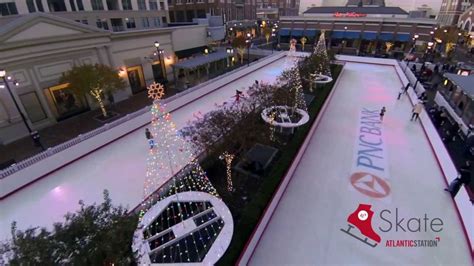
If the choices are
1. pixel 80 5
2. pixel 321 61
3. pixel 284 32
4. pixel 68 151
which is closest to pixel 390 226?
pixel 68 151

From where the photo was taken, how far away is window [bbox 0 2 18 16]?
20.4 meters

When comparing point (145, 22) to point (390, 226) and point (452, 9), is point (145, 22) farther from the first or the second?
point (452, 9)

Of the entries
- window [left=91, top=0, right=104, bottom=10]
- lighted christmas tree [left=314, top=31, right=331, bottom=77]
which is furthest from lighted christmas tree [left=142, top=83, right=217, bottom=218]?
window [left=91, top=0, right=104, bottom=10]

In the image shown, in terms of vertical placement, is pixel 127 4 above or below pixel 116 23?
above

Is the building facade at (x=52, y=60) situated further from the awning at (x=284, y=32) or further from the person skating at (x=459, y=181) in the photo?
the awning at (x=284, y=32)

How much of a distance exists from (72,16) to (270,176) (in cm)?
2746

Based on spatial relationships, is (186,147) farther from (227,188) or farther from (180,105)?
(180,105)

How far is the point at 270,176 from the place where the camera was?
11.3 m

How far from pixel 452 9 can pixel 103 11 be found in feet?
243

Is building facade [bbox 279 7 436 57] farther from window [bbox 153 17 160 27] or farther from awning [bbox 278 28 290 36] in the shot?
window [bbox 153 17 160 27]

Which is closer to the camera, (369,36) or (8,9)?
(8,9)

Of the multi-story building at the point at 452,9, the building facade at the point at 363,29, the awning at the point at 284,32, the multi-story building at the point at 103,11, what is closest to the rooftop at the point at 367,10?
the building facade at the point at 363,29

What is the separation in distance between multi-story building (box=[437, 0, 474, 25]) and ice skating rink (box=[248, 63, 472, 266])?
59.7 metres

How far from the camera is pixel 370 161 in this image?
1340 cm
